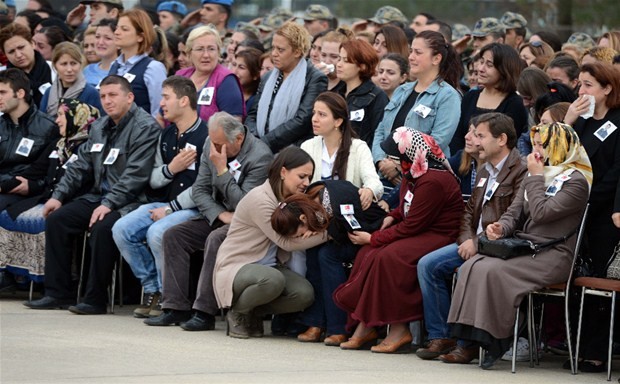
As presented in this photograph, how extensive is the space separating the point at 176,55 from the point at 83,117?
99.5 inches

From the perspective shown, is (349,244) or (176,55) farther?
(176,55)

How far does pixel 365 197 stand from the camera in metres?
8.93

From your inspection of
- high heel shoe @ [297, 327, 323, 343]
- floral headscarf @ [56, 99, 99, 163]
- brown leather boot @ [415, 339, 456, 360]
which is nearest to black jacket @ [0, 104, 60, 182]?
floral headscarf @ [56, 99, 99, 163]

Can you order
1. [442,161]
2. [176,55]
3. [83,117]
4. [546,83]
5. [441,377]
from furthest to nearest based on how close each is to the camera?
[176,55] → [83,117] → [546,83] → [442,161] → [441,377]

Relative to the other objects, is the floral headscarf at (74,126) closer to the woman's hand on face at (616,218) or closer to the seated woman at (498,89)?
the seated woman at (498,89)

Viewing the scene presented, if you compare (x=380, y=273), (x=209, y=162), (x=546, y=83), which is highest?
(x=546, y=83)

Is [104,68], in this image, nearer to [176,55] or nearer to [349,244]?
[176,55]

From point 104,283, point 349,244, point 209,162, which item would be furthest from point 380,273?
point 104,283

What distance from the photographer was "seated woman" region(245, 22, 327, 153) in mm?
10086

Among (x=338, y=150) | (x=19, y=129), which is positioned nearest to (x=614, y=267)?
(x=338, y=150)

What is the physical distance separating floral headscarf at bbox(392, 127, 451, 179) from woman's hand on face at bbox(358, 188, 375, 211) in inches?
20.6

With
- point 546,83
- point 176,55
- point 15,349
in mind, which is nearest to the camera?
point 15,349

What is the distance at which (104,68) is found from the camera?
12.2 metres

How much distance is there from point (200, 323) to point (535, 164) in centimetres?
280
